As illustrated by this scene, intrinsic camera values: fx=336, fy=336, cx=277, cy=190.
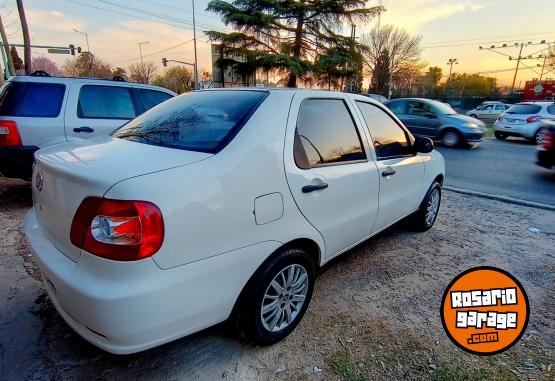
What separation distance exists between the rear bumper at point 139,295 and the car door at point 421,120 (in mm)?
11061

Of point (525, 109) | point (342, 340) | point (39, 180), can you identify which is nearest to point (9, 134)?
point (39, 180)

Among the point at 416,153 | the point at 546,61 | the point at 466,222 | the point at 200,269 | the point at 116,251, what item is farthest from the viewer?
the point at 546,61

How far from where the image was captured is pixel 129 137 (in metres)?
2.25

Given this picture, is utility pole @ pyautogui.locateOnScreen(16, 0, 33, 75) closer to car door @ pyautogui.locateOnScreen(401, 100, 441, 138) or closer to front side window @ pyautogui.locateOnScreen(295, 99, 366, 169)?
car door @ pyautogui.locateOnScreen(401, 100, 441, 138)

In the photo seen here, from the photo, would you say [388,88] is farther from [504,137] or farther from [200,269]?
[200,269]

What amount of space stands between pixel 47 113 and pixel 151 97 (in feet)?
5.28

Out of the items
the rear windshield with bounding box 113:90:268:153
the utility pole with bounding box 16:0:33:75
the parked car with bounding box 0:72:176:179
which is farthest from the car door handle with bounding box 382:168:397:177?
the utility pole with bounding box 16:0:33:75

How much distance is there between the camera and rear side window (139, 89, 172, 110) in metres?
5.58

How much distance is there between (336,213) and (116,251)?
148 centimetres

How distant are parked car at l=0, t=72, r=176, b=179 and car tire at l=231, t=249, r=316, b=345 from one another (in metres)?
3.23

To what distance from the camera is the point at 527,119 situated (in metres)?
12.7

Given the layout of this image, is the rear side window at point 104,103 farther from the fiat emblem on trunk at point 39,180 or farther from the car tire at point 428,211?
the car tire at point 428,211

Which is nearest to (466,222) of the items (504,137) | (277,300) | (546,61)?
(277,300)

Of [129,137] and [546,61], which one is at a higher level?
[546,61]
